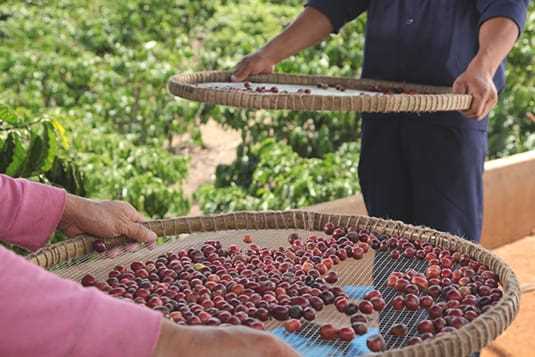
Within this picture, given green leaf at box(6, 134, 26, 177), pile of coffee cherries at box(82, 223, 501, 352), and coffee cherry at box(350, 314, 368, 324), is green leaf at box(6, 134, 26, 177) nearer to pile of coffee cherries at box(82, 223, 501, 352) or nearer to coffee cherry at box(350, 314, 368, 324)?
pile of coffee cherries at box(82, 223, 501, 352)

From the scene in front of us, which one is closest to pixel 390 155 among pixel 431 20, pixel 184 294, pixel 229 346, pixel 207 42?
pixel 431 20

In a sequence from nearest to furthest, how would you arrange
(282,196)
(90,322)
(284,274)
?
(90,322) < (284,274) < (282,196)

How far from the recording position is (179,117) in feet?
21.1

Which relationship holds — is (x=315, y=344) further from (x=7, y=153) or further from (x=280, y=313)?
(x=7, y=153)

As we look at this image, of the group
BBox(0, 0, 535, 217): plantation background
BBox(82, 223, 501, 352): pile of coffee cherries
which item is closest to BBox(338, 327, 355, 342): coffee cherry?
BBox(82, 223, 501, 352): pile of coffee cherries

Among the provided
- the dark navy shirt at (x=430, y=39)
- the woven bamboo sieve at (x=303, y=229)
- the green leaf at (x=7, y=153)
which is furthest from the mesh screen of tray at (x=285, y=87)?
the woven bamboo sieve at (x=303, y=229)

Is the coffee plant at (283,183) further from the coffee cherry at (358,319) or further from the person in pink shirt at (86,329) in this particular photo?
the person in pink shirt at (86,329)

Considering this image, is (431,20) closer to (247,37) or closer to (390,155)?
(390,155)

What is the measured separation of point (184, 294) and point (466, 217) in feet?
4.85

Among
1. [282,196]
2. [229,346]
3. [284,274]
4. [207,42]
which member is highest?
[229,346]

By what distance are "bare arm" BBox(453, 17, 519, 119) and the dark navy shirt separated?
6 cm

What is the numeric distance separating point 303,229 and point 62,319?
124cm

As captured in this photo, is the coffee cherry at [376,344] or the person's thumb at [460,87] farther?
the person's thumb at [460,87]

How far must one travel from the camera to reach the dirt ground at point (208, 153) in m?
6.94
